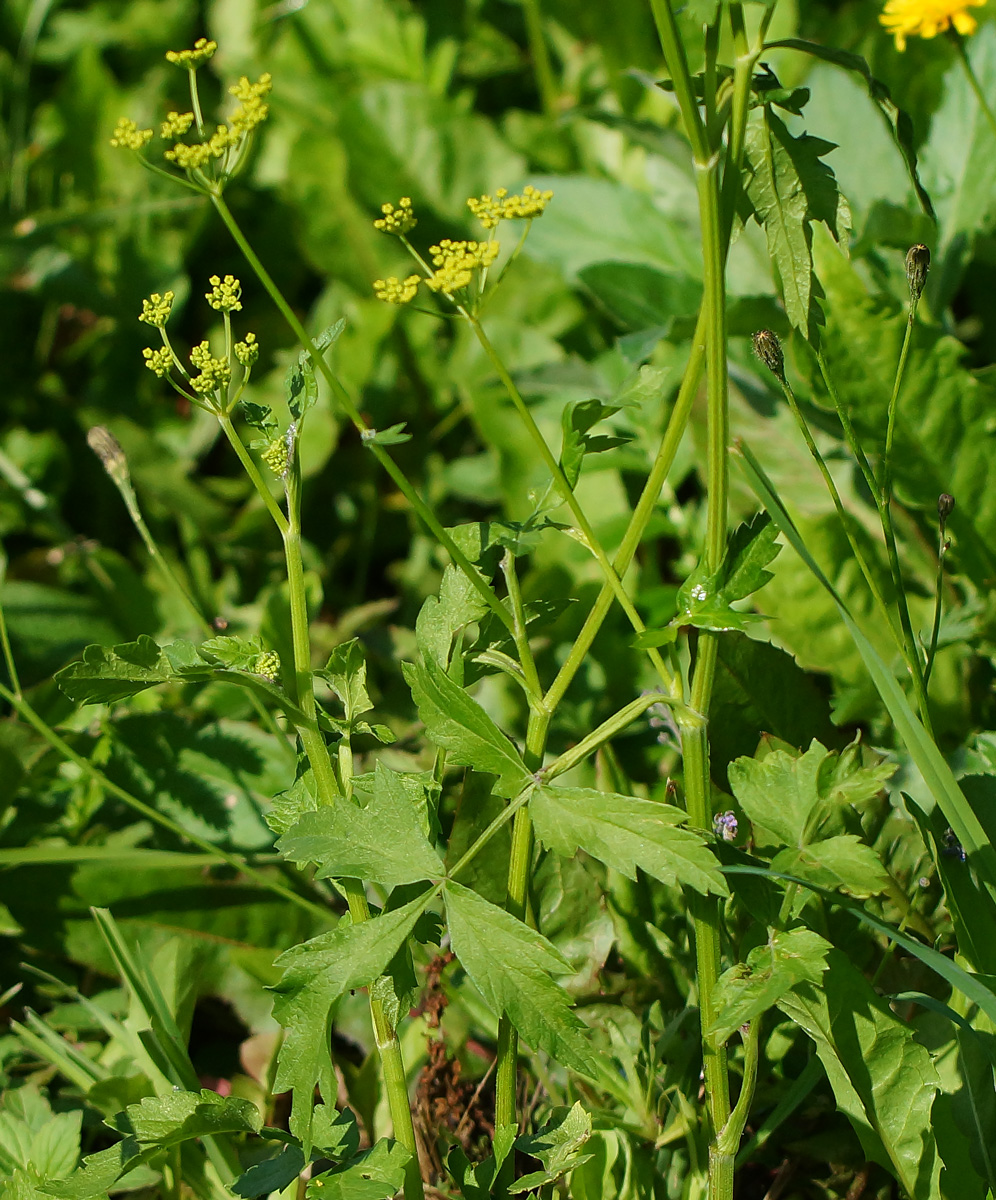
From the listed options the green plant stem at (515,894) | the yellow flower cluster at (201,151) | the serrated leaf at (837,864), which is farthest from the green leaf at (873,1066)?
the yellow flower cluster at (201,151)

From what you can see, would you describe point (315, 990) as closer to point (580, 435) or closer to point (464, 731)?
point (464, 731)

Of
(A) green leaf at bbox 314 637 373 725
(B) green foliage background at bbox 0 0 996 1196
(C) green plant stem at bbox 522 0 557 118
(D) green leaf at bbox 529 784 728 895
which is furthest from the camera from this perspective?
(C) green plant stem at bbox 522 0 557 118

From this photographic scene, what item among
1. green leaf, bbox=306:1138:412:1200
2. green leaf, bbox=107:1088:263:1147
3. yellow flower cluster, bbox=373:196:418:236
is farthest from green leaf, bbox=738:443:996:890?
green leaf, bbox=107:1088:263:1147

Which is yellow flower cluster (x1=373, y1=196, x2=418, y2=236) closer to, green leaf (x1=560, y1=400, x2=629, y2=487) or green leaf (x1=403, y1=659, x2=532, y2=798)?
green leaf (x1=560, y1=400, x2=629, y2=487)

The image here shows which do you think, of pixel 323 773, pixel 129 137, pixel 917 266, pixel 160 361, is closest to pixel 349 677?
pixel 323 773

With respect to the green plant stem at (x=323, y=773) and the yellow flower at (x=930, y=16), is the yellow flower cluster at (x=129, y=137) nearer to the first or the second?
the green plant stem at (x=323, y=773)

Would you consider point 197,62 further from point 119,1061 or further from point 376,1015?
point 119,1061
